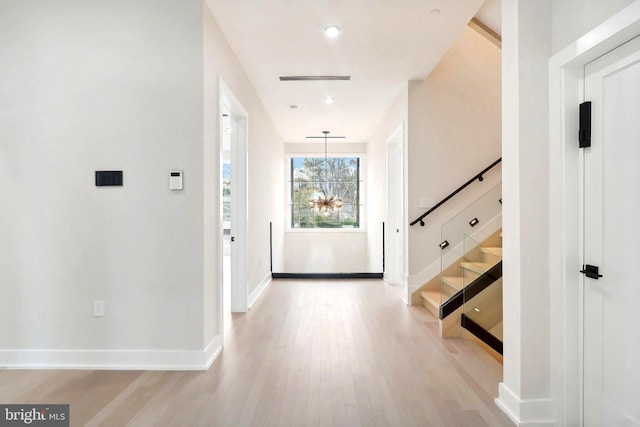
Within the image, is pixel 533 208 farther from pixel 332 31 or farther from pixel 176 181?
pixel 176 181

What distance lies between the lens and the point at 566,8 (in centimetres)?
198

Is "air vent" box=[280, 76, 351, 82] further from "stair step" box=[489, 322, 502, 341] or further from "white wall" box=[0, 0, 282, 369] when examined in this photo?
"stair step" box=[489, 322, 502, 341]

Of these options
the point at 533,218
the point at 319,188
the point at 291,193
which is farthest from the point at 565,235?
the point at 291,193

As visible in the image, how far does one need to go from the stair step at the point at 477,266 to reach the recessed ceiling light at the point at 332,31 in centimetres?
244

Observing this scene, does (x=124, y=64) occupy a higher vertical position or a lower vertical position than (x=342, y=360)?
higher

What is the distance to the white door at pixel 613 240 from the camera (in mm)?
1675

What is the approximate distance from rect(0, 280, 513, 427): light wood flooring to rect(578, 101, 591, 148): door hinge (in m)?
1.58

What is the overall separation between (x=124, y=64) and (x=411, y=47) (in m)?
2.61

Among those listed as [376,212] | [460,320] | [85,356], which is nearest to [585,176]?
[460,320]

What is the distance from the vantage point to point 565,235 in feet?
6.57

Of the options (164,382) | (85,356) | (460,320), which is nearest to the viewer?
(164,382)

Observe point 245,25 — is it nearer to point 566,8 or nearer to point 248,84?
point 248,84

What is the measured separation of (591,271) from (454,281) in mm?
1713

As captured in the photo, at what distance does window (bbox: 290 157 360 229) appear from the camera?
29.1 ft
